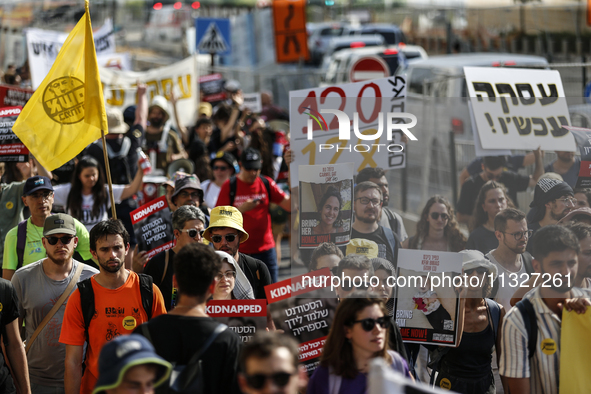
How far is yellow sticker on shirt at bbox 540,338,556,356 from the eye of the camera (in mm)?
3941

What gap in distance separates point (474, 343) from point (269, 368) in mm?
2086

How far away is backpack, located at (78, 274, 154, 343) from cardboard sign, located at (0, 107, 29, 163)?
288cm

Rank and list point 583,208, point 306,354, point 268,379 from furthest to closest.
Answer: point 583,208 < point 306,354 < point 268,379

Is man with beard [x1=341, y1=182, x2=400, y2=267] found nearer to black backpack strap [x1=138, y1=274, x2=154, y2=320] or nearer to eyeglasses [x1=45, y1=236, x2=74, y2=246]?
black backpack strap [x1=138, y1=274, x2=154, y2=320]

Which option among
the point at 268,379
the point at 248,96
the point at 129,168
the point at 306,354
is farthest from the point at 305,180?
the point at 248,96

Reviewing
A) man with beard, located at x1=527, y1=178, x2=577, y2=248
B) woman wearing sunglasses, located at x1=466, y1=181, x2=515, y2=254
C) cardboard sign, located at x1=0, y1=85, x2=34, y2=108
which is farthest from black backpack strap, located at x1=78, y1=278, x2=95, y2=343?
cardboard sign, located at x1=0, y1=85, x2=34, y2=108

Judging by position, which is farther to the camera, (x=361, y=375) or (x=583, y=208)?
(x=583, y=208)

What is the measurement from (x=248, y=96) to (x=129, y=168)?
656cm

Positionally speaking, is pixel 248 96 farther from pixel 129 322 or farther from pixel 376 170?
pixel 129 322

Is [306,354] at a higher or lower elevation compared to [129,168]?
lower

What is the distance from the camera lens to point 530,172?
18.3 ft

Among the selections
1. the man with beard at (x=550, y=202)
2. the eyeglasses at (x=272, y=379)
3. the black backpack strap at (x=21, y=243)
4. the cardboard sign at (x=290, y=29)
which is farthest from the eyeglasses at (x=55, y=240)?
the cardboard sign at (x=290, y=29)

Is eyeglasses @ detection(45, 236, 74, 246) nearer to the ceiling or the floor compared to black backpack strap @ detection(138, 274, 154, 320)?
nearer to the ceiling

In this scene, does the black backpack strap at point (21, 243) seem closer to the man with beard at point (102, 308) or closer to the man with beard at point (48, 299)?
the man with beard at point (48, 299)
